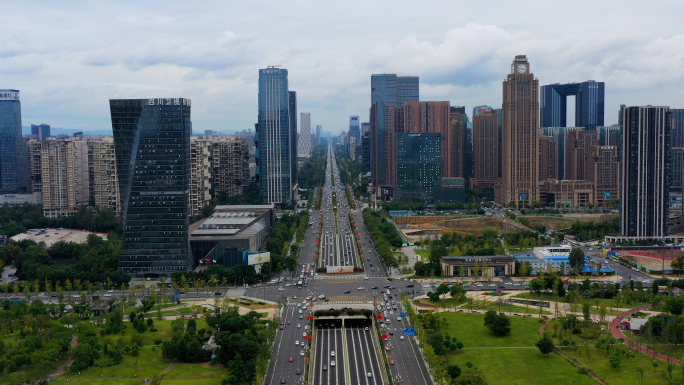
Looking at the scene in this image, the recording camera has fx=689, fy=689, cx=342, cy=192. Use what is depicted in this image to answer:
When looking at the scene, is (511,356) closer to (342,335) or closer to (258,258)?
(342,335)

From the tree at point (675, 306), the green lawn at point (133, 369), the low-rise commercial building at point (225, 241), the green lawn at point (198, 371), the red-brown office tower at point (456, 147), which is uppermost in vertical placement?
the red-brown office tower at point (456, 147)

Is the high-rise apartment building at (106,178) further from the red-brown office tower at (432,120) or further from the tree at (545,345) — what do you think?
the tree at (545,345)

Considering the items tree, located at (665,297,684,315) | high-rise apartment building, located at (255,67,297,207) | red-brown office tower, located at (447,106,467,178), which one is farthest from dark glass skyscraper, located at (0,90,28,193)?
tree, located at (665,297,684,315)

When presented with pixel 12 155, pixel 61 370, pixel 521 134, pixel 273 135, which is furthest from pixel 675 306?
pixel 12 155

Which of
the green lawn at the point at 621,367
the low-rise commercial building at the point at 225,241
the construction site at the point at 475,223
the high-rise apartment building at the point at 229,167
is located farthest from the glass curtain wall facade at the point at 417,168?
the green lawn at the point at 621,367

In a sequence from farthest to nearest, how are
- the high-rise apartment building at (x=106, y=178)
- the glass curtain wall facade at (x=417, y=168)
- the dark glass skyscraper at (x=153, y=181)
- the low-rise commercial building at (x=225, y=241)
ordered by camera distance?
the glass curtain wall facade at (x=417, y=168)
the high-rise apartment building at (x=106, y=178)
the low-rise commercial building at (x=225, y=241)
the dark glass skyscraper at (x=153, y=181)

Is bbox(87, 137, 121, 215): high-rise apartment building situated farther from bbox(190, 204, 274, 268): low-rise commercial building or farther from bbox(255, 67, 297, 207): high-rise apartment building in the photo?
bbox(190, 204, 274, 268): low-rise commercial building

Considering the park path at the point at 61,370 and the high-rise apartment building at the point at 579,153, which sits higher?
the high-rise apartment building at the point at 579,153
